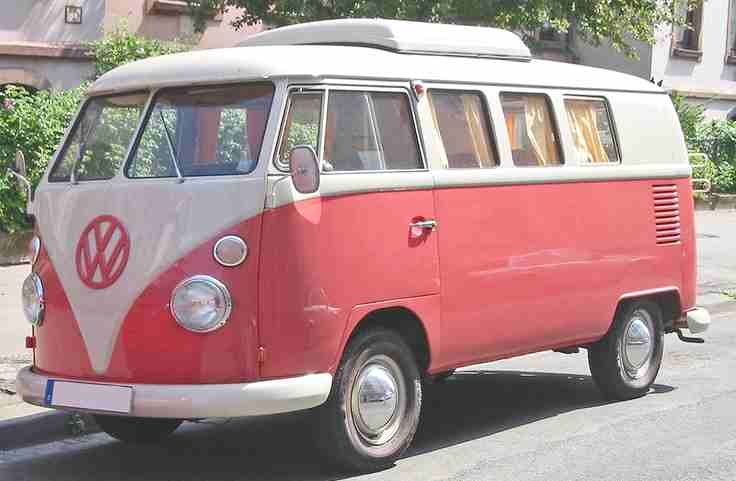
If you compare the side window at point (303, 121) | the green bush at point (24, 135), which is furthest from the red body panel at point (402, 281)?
the green bush at point (24, 135)

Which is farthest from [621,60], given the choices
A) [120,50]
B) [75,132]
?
[75,132]

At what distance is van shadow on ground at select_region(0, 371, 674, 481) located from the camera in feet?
24.2

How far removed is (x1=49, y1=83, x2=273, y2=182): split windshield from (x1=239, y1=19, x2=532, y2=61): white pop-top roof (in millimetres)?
1149

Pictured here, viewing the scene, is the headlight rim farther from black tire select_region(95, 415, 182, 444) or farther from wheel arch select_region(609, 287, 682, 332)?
wheel arch select_region(609, 287, 682, 332)

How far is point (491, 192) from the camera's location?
800 centimetres

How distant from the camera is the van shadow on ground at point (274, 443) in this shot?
24.2 ft

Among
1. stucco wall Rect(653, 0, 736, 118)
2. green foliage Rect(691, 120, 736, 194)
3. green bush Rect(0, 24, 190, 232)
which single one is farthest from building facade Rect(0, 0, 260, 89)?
stucco wall Rect(653, 0, 736, 118)

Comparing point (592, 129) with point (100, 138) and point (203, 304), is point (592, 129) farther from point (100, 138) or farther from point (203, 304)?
point (203, 304)

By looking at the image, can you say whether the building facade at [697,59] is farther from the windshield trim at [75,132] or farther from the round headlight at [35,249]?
the round headlight at [35,249]

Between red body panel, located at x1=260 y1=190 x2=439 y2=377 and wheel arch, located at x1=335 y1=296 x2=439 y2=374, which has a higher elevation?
red body panel, located at x1=260 y1=190 x2=439 y2=377

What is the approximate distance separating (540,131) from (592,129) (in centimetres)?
67

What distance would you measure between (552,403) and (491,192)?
2143 millimetres

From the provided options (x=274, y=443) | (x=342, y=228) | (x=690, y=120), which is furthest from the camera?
(x=690, y=120)

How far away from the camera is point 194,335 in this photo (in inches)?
260
